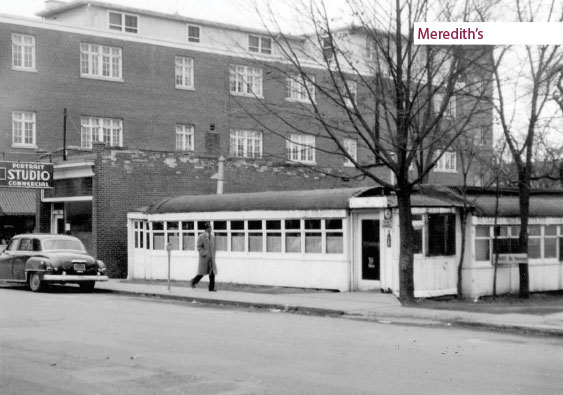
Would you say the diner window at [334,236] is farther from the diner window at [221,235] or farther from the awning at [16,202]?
the awning at [16,202]

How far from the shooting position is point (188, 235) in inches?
1120

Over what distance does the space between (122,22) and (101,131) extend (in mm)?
9575

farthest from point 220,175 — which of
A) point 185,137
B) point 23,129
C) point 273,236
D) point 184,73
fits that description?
point 184,73


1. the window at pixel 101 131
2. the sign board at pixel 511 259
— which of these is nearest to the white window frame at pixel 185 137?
the window at pixel 101 131

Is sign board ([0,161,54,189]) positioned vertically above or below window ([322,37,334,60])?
below

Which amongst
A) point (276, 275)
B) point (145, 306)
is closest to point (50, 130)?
point (276, 275)

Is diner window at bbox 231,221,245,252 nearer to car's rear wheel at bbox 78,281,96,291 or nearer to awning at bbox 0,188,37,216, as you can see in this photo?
car's rear wheel at bbox 78,281,96,291

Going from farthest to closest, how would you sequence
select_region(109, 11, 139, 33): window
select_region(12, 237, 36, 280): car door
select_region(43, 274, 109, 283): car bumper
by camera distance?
select_region(109, 11, 139, 33): window, select_region(12, 237, 36, 280): car door, select_region(43, 274, 109, 283): car bumper

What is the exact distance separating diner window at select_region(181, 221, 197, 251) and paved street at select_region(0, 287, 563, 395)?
420 inches

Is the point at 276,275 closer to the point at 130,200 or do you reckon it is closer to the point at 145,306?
the point at 145,306

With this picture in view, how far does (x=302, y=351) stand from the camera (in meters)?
12.0

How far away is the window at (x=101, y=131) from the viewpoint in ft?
139

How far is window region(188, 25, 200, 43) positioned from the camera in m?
52.8

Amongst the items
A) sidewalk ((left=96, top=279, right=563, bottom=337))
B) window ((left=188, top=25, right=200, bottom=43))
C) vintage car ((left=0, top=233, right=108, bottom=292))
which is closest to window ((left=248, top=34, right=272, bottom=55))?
window ((left=188, top=25, right=200, bottom=43))
